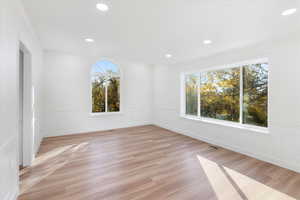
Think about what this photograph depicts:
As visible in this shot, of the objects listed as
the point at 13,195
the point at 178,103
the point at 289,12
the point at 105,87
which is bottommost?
the point at 13,195

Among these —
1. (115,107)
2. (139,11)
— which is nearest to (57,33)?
(139,11)

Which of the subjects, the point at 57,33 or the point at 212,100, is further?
the point at 212,100

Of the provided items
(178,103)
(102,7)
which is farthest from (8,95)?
(178,103)

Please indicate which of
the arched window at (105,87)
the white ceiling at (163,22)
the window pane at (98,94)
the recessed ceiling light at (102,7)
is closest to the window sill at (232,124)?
the white ceiling at (163,22)

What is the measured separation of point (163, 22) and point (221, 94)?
263 cm

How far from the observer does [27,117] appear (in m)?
2.52

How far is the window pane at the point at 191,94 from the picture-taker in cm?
465

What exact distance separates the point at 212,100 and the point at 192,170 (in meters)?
2.32

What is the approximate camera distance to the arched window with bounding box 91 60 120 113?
506 centimetres

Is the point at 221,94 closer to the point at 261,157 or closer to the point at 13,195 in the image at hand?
the point at 261,157

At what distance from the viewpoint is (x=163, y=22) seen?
233 centimetres

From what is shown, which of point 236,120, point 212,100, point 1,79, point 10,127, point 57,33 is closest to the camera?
point 1,79

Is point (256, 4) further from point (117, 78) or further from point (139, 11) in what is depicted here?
point (117, 78)

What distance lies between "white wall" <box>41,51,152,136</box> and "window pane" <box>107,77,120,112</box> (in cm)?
19
